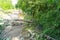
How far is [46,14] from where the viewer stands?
5.10 m

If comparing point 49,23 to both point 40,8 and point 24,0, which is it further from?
point 24,0

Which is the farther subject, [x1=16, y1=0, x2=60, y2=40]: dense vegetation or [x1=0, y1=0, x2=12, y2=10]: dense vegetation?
[x1=0, y1=0, x2=12, y2=10]: dense vegetation

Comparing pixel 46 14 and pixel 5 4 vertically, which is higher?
pixel 46 14

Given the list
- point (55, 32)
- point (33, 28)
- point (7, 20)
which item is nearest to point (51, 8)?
point (55, 32)

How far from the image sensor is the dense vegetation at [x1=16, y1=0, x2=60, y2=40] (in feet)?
16.2

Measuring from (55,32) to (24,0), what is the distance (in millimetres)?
1374

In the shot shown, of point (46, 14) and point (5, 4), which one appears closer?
point (46, 14)

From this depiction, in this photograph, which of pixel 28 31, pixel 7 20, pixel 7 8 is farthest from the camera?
pixel 7 8

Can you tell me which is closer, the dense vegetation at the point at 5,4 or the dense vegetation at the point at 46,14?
the dense vegetation at the point at 46,14

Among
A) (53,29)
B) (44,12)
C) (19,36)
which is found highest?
(44,12)

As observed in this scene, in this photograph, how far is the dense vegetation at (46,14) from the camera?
495 centimetres

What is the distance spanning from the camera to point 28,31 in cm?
576

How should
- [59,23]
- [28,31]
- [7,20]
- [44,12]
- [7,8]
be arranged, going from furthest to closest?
[7,8], [7,20], [28,31], [44,12], [59,23]

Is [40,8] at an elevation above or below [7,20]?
above
